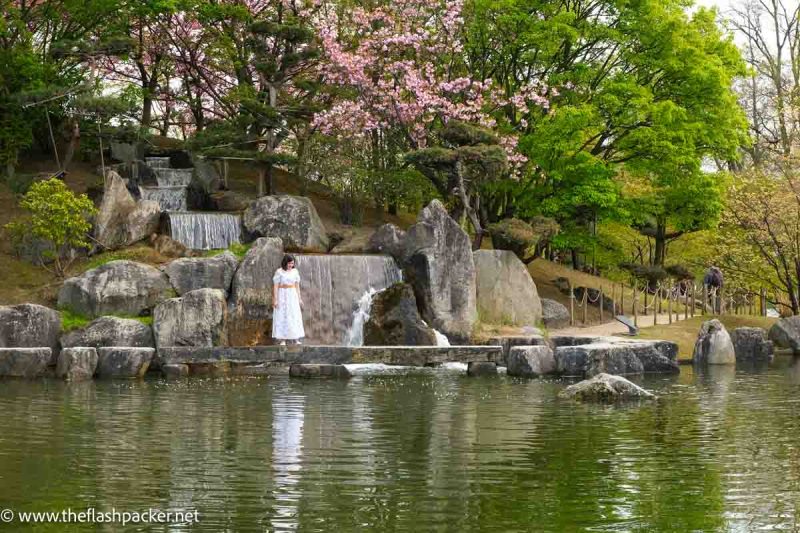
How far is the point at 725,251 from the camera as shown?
38094 mm

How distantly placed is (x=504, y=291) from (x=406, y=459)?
1952 cm

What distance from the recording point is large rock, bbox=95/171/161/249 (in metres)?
31.3

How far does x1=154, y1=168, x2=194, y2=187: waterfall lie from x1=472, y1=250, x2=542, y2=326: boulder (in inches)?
445

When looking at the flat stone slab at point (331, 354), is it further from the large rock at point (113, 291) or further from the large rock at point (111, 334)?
the large rock at point (113, 291)

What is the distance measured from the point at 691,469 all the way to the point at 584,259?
36.7 meters

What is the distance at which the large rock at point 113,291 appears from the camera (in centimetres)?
2688

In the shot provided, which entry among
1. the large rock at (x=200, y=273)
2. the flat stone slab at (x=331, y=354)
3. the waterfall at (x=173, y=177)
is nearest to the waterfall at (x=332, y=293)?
the large rock at (x=200, y=273)

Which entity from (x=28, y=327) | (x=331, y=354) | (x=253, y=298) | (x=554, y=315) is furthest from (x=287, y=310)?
(x=554, y=315)

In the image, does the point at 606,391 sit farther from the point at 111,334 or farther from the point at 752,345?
the point at 111,334

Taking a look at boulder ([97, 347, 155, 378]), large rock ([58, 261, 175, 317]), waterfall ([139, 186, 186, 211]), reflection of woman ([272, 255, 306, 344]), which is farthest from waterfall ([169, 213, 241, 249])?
boulder ([97, 347, 155, 378])

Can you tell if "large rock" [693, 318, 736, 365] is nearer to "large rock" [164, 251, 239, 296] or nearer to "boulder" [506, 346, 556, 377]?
"boulder" [506, 346, 556, 377]

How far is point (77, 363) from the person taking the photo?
2320 centimetres

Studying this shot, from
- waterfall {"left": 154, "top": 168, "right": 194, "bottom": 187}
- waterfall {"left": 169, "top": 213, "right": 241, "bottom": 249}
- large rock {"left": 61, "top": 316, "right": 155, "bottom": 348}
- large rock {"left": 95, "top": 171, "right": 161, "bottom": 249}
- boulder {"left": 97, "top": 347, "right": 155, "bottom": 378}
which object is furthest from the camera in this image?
waterfall {"left": 154, "top": 168, "right": 194, "bottom": 187}

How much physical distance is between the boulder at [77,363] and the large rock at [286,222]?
9.15m
